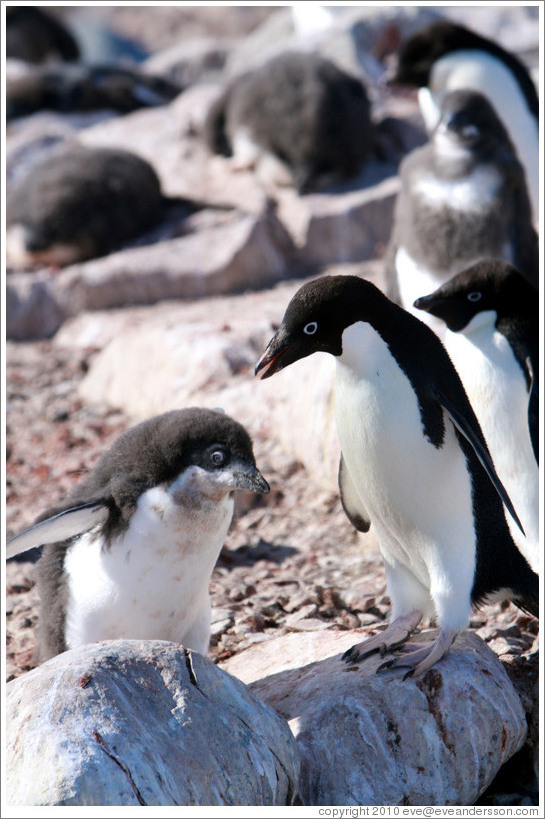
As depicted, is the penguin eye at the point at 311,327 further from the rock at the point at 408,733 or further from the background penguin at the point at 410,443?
the rock at the point at 408,733

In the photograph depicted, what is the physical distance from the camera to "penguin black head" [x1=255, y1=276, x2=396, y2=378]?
2.42 metres

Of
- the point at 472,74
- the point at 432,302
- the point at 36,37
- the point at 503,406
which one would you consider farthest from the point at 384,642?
the point at 36,37

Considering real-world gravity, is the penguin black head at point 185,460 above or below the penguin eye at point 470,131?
below

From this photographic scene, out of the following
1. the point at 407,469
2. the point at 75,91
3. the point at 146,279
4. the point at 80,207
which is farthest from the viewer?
the point at 75,91

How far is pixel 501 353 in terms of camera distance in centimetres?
329

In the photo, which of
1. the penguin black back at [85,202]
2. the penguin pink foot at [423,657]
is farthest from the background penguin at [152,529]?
the penguin black back at [85,202]

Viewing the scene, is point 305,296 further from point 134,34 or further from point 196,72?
point 134,34

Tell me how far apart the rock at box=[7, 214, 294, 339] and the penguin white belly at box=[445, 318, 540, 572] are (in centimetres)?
402

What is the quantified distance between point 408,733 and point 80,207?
19.5 ft

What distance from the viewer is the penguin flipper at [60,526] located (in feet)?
8.56

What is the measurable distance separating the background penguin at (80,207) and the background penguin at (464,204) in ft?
11.3

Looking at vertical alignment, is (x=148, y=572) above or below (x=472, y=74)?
below

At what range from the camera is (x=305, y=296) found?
95.1 inches

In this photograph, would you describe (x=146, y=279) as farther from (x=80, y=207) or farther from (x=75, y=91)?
(x=75, y=91)
